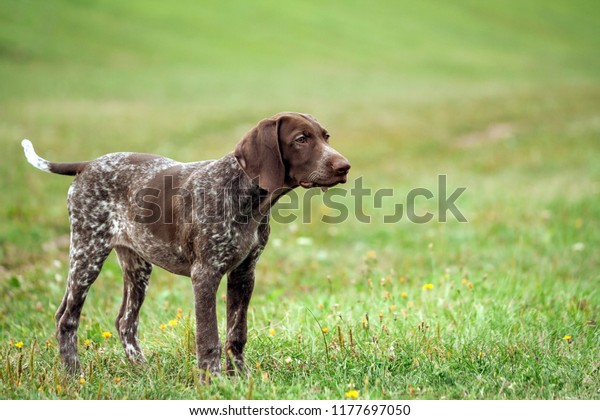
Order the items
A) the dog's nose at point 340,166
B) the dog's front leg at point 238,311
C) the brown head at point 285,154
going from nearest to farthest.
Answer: the dog's nose at point 340,166 < the brown head at point 285,154 < the dog's front leg at point 238,311

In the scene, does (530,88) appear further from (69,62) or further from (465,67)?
(69,62)

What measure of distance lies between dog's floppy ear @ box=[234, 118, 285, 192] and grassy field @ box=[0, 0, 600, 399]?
150cm

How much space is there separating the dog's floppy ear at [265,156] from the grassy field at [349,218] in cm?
150

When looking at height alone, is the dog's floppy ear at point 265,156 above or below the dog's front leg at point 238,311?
above

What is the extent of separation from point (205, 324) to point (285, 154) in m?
1.45

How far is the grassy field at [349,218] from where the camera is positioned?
5.00 meters

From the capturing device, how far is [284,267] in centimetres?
893

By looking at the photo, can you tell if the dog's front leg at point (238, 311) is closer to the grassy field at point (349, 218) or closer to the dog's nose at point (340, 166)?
the grassy field at point (349, 218)

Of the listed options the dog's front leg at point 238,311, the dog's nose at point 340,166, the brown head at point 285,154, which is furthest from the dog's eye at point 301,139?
the dog's front leg at point 238,311

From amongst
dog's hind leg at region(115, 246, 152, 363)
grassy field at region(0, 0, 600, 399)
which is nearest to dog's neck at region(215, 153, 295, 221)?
grassy field at region(0, 0, 600, 399)

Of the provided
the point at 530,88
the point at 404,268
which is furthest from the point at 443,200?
the point at 530,88

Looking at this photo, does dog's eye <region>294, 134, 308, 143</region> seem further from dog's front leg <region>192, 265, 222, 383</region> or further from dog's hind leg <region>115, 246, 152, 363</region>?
dog's hind leg <region>115, 246, 152, 363</region>

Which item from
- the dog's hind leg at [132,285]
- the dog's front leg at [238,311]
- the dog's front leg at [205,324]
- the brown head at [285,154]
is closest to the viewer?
the brown head at [285,154]

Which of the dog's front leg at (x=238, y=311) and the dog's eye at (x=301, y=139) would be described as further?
the dog's front leg at (x=238, y=311)
